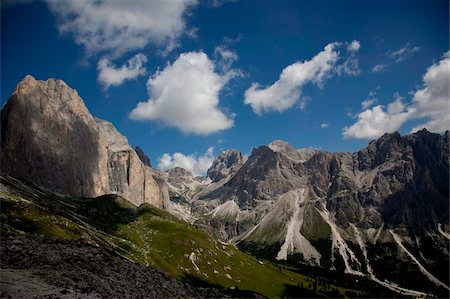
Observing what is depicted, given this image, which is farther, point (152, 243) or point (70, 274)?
point (152, 243)

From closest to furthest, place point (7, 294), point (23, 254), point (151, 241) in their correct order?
point (7, 294) → point (23, 254) → point (151, 241)

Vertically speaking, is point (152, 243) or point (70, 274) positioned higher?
point (70, 274)

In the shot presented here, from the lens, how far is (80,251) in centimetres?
5669

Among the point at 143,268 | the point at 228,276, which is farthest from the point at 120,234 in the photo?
the point at 143,268

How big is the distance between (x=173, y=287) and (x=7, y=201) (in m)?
82.9

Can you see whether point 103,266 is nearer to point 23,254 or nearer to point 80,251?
point 80,251

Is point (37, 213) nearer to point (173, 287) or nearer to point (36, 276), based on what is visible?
point (173, 287)

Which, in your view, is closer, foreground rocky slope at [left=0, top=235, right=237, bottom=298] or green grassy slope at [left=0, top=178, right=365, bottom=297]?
foreground rocky slope at [left=0, top=235, right=237, bottom=298]

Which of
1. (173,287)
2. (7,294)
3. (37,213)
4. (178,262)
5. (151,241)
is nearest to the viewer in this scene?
(7,294)

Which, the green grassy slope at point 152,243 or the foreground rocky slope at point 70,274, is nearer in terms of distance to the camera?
the foreground rocky slope at point 70,274

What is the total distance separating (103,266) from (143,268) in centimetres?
1007

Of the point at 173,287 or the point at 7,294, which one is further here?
the point at 173,287

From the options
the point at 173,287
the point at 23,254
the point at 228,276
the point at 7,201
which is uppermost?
the point at 7,201

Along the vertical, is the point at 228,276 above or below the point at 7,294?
below
